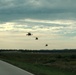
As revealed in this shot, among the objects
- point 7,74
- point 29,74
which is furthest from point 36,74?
point 7,74

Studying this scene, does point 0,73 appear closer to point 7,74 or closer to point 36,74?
point 7,74

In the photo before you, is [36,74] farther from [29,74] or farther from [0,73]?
[0,73]

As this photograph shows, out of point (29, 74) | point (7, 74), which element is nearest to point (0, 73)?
point (7, 74)

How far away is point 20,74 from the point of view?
60.4 ft

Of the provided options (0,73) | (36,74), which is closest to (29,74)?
(36,74)

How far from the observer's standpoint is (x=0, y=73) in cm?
1927

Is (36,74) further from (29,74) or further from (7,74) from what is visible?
(7,74)

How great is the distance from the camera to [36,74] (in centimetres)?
1856

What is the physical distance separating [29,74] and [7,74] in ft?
4.39

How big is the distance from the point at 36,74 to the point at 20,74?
0.92m

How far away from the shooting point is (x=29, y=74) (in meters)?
18.2

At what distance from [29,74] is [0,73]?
2029 mm

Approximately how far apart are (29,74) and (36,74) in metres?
0.50

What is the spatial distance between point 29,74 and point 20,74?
0.54 meters
